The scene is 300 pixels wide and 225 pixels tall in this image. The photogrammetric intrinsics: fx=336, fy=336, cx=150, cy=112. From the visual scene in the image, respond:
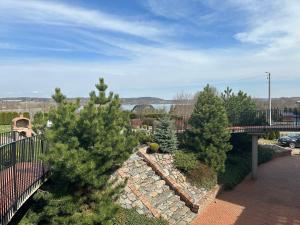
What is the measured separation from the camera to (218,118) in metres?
17.7

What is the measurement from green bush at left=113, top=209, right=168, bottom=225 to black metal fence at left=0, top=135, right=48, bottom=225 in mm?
3585

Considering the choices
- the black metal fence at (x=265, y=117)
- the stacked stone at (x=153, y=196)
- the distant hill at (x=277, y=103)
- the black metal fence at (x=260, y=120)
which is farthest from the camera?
the distant hill at (x=277, y=103)

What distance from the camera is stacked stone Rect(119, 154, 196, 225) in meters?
12.6

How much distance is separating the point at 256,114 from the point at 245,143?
219 cm

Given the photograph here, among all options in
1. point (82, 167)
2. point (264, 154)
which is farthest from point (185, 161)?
point (264, 154)

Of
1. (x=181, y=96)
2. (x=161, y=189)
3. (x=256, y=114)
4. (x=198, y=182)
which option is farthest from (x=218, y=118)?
(x=181, y=96)

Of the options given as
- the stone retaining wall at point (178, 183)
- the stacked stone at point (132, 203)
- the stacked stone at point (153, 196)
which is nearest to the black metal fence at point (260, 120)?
the stone retaining wall at point (178, 183)

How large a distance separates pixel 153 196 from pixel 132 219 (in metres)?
2.30

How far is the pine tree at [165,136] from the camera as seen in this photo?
1727cm

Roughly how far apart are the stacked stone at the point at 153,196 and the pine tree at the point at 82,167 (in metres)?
3.66

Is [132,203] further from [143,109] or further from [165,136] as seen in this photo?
[143,109]

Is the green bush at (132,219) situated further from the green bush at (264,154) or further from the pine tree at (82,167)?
the green bush at (264,154)

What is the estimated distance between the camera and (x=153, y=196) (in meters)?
13.6

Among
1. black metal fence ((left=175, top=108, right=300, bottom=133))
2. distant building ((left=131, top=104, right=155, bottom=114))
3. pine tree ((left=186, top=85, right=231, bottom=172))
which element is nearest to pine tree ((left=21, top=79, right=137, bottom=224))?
pine tree ((left=186, top=85, right=231, bottom=172))
